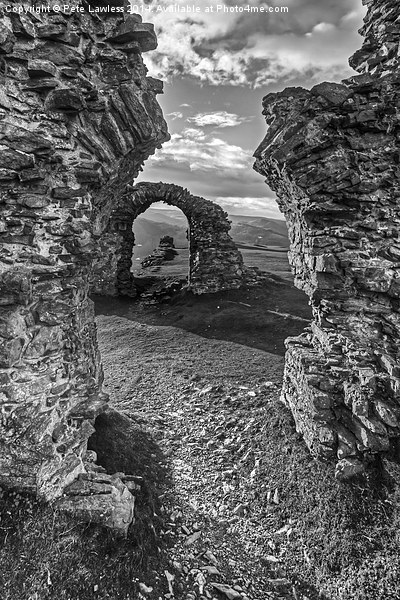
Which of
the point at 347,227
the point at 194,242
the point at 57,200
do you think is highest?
the point at 347,227

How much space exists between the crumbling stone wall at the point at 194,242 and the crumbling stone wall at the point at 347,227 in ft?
38.5

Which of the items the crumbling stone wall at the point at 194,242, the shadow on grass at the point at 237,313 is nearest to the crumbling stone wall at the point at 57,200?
the shadow on grass at the point at 237,313

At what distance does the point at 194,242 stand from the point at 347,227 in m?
13.0

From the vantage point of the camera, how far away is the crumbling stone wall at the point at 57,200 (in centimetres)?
468

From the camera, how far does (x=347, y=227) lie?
20.7ft

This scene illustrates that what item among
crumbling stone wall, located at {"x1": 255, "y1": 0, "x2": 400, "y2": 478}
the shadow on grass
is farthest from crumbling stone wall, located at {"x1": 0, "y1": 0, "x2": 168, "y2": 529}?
the shadow on grass

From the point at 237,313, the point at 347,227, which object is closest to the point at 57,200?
the point at 347,227

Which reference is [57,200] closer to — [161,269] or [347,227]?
[347,227]

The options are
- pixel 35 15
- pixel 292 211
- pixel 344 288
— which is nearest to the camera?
pixel 35 15

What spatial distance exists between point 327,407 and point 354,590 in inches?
98.0

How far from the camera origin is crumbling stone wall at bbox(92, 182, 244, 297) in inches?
718

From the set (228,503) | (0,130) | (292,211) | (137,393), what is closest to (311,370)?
(228,503)

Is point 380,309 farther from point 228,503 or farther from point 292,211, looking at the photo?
point 228,503

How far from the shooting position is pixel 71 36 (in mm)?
5016
